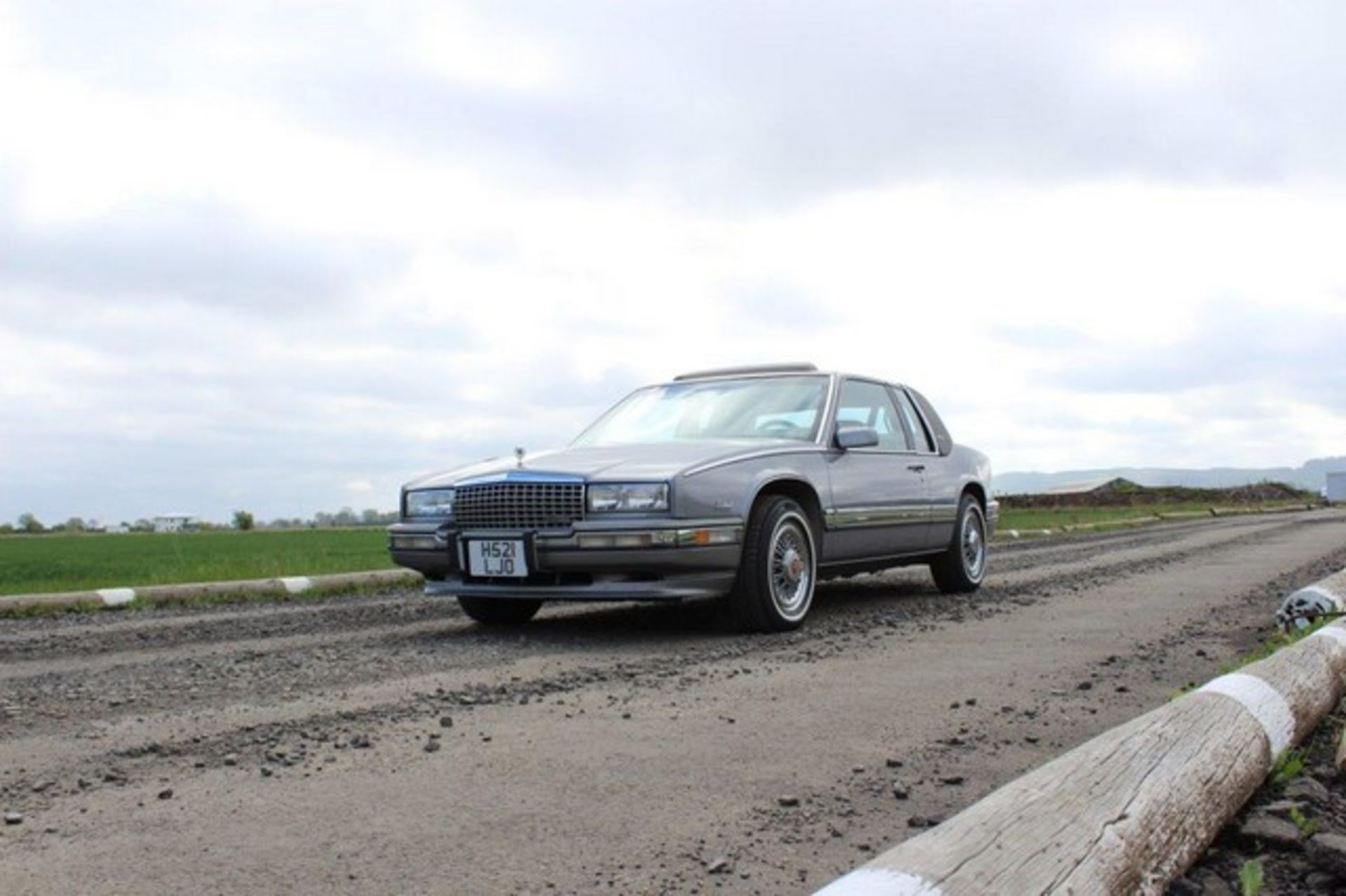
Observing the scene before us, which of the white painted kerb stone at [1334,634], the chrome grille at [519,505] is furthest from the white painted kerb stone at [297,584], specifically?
the white painted kerb stone at [1334,634]

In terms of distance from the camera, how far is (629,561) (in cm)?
628

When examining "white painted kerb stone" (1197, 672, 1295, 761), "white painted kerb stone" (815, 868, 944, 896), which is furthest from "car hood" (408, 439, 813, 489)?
"white painted kerb stone" (815, 868, 944, 896)

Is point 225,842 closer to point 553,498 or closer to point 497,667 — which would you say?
point 497,667

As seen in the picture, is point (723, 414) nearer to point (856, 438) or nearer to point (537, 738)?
point (856, 438)

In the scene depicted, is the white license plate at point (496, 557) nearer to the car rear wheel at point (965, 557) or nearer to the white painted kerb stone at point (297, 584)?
the car rear wheel at point (965, 557)

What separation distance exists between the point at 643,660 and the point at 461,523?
1607mm

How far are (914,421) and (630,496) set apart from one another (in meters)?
3.48

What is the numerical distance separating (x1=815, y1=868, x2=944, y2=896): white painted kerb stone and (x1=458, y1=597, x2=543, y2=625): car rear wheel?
5.59 metres

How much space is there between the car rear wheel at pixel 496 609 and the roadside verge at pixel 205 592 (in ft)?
10.5

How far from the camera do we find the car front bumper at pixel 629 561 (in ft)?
20.5

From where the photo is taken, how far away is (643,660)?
18.7 ft

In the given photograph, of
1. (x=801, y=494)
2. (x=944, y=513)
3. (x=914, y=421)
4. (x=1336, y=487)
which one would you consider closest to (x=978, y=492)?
(x=944, y=513)

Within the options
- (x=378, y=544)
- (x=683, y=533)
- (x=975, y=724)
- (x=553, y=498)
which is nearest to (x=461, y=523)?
(x=553, y=498)

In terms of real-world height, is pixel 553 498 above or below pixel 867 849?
above
